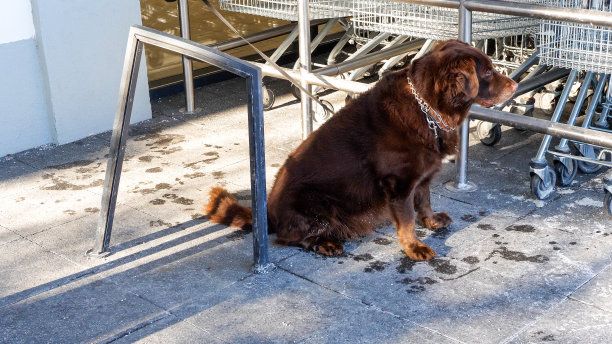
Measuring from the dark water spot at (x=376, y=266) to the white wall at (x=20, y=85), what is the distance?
2910 mm

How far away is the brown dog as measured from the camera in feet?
12.2

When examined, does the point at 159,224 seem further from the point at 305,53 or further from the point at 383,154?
the point at 305,53

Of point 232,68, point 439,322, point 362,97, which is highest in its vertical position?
point 232,68

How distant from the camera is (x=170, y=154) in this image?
5559 mm

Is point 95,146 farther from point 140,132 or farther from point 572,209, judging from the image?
point 572,209

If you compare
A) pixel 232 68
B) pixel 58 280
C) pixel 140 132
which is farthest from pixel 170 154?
pixel 232 68

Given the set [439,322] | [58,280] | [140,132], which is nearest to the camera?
[439,322]

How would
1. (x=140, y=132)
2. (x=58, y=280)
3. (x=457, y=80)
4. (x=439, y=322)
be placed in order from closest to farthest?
(x=439, y=322), (x=457, y=80), (x=58, y=280), (x=140, y=132)

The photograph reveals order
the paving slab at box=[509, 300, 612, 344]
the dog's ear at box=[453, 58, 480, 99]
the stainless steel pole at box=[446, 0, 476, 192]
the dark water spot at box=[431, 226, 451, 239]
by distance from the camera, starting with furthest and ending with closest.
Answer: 1. the stainless steel pole at box=[446, 0, 476, 192]
2. the dark water spot at box=[431, 226, 451, 239]
3. the dog's ear at box=[453, 58, 480, 99]
4. the paving slab at box=[509, 300, 612, 344]

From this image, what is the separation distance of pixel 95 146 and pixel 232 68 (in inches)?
100

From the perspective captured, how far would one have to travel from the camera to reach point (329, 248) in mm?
4051

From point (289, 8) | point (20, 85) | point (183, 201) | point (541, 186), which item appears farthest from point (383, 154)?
point (20, 85)

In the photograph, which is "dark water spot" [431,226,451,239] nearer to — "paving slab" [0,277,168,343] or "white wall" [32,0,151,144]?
"paving slab" [0,277,168,343]

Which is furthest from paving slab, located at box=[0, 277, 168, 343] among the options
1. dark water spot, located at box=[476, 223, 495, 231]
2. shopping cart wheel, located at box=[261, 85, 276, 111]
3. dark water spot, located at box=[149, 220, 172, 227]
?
shopping cart wheel, located at box=[261, 85, 276, 111]
